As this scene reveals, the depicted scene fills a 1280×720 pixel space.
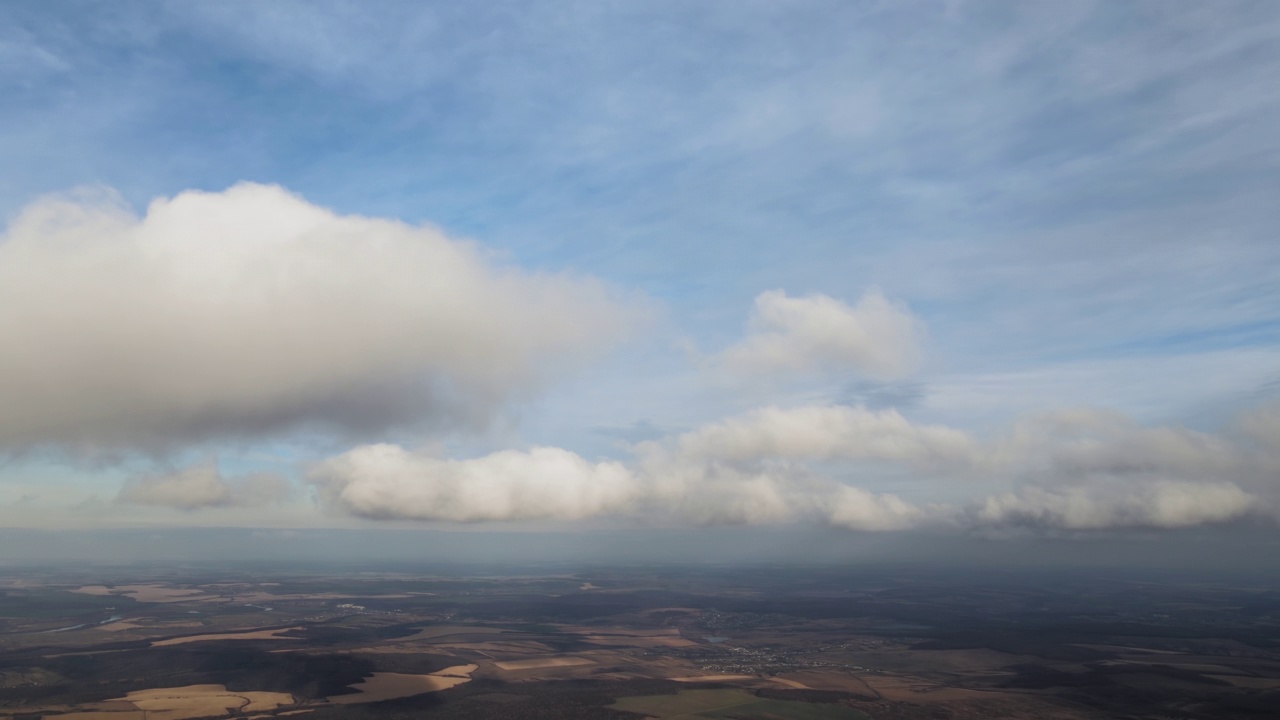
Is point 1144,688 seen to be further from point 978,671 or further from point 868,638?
point 868,638

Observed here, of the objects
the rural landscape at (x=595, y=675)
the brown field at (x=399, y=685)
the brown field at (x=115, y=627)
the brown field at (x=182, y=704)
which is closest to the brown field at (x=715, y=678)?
the rural landscape at (x=595, y=675)

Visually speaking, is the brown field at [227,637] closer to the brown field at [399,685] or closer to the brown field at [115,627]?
the brown field at [115,627]

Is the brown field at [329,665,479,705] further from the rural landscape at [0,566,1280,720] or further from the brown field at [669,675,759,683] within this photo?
the brown field at [669,675,759,683]

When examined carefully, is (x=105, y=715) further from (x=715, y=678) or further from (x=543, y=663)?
(x=715, y=678)

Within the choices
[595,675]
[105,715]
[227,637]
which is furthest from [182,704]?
[227,637]

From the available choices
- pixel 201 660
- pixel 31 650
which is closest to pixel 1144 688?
pixel 201 660
